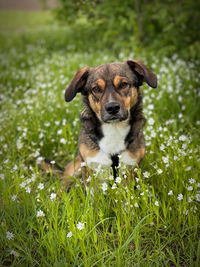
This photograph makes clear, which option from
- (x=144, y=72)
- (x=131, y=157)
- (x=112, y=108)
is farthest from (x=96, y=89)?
(x=131, y=157)

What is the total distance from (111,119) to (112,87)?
356 millimetres

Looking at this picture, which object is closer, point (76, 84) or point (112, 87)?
point (112, 87)

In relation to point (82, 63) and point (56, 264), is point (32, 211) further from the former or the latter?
point (82, 63)

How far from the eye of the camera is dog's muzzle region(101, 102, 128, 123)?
8.49 feet

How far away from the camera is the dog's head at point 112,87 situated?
2.65m

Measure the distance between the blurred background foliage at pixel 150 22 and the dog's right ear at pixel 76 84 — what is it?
12.5ft

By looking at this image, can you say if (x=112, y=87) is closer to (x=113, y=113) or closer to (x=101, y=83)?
(x=101, y=83)

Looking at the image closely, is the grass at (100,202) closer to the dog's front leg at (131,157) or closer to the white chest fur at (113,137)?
the dog's front leg at (131,157)

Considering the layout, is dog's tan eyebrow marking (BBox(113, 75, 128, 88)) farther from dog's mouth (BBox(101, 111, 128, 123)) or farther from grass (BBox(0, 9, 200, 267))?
grass (BBox(0, 9, 200, 267))

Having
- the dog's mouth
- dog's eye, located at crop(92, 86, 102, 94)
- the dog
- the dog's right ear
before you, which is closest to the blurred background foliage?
the dog's right ear

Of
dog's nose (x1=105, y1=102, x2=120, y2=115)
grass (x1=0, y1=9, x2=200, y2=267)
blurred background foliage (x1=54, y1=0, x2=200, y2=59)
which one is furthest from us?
blurred background foliage (x1=54, y1=0, x2=200, y2=59)

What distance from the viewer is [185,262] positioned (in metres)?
2.17

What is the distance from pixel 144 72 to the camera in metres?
2.83

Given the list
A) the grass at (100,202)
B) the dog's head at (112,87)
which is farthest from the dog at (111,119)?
the grass at (100,202)
